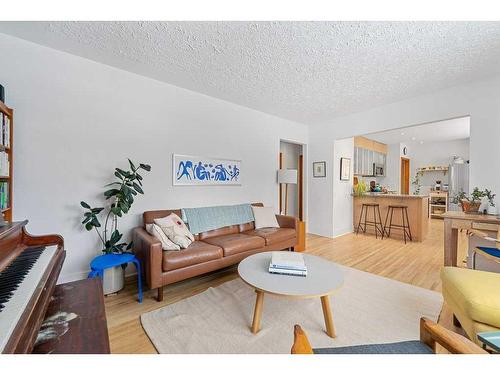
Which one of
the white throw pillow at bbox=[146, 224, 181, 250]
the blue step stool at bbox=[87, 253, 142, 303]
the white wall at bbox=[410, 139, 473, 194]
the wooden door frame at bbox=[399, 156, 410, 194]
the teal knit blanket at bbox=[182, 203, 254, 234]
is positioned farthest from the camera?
the wooden door frame at bbox=[399, 156, 410, 194]

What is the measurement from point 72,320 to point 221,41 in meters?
2.27

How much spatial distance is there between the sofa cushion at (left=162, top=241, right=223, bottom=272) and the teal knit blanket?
381 mm

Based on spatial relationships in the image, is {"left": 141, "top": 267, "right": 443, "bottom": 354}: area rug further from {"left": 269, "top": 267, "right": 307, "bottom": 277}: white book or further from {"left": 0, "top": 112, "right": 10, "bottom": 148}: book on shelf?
{"left": 0, "top": 112, "right": 10, "bottom": 148}: book on shelf

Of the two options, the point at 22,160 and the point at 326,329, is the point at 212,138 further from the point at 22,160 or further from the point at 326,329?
the point at 326,329

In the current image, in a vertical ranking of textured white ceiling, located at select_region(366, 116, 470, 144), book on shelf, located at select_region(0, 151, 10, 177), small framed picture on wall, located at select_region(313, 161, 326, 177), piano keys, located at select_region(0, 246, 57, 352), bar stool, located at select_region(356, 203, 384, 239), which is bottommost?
bar stool, located at select_region(356, 203, 384, 239)

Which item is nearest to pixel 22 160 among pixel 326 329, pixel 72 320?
pixel 72 320

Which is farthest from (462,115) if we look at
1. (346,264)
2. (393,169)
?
(393,169)

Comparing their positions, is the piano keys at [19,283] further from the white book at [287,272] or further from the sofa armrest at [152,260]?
the white book at [287,272]

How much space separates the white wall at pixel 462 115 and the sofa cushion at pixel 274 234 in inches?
91.9

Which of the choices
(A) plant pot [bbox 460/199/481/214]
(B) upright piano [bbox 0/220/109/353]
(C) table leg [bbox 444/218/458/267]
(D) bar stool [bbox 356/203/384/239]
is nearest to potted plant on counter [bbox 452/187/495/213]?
(A) plant pot [bbox 460/199/481/214]

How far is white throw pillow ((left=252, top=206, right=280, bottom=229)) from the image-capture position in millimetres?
3379

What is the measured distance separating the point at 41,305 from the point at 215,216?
7.21ft

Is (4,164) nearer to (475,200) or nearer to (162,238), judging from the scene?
(162,238)

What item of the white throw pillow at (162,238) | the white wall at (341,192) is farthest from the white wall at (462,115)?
the white throw pillow at (162,238)
